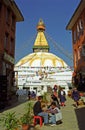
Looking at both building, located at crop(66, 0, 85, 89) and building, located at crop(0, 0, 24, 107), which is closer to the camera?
building, located at crop(0, 0, 24, 107)

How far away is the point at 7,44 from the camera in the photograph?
26.4m

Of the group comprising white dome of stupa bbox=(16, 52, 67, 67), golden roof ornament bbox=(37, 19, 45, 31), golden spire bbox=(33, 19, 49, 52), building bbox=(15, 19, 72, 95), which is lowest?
building bbox=(15, 19, 72, 95)

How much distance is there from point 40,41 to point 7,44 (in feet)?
179

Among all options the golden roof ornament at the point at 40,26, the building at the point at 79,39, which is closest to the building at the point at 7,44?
the building at the point at 79,39

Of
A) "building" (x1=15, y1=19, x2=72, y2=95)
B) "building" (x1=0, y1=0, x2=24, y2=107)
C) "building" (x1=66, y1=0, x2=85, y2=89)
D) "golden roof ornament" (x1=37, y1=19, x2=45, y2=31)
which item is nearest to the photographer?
"building" (x1=0, y1=0, x2=24, y2=107)

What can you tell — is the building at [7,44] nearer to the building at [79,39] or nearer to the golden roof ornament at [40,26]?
Result: the building at [79,39]

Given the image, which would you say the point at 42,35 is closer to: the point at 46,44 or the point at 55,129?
the point at 46,44

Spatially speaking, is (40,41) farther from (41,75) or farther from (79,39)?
(79,39)

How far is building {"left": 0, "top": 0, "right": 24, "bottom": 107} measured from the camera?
68.7 feet

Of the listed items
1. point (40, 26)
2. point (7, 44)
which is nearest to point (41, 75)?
point (7, 44)

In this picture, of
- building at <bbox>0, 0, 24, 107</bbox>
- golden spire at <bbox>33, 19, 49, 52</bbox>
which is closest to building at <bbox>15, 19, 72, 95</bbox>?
golden spire at <bbox>33, 19, 49, 52</bbox>

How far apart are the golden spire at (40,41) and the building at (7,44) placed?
1902 inches

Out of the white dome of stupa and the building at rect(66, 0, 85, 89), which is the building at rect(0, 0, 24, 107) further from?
the white dome of stupa

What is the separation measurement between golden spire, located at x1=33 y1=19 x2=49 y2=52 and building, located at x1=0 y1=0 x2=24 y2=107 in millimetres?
48302
